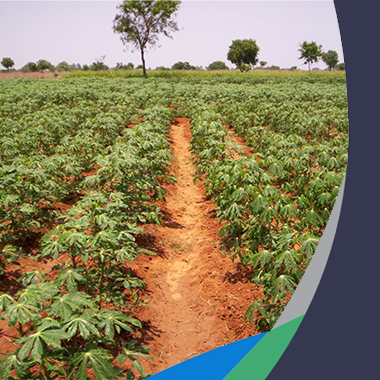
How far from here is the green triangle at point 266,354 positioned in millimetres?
1578

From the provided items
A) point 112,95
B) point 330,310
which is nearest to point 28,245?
point 330,310

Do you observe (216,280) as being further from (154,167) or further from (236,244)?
(154,167)

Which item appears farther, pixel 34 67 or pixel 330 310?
pixel 34 67

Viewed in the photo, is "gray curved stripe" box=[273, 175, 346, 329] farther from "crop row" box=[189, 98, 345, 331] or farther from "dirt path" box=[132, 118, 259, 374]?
"dirt path" box=[132, 118, 259, 374]

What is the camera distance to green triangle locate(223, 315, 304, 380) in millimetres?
1578

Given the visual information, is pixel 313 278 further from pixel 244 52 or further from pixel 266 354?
pixel 244 52

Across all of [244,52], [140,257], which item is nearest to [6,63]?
[244,52]

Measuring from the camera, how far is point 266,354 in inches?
64.7

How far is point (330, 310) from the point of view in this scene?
1665 mm

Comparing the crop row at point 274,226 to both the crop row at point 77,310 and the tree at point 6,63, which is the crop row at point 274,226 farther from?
the tree at point 6,63

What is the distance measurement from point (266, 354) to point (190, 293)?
2.80 m

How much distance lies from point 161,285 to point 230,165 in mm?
2133

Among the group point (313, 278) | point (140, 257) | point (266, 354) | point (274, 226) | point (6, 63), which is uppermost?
point (6, 63)

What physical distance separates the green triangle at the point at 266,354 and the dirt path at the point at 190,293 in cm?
173
